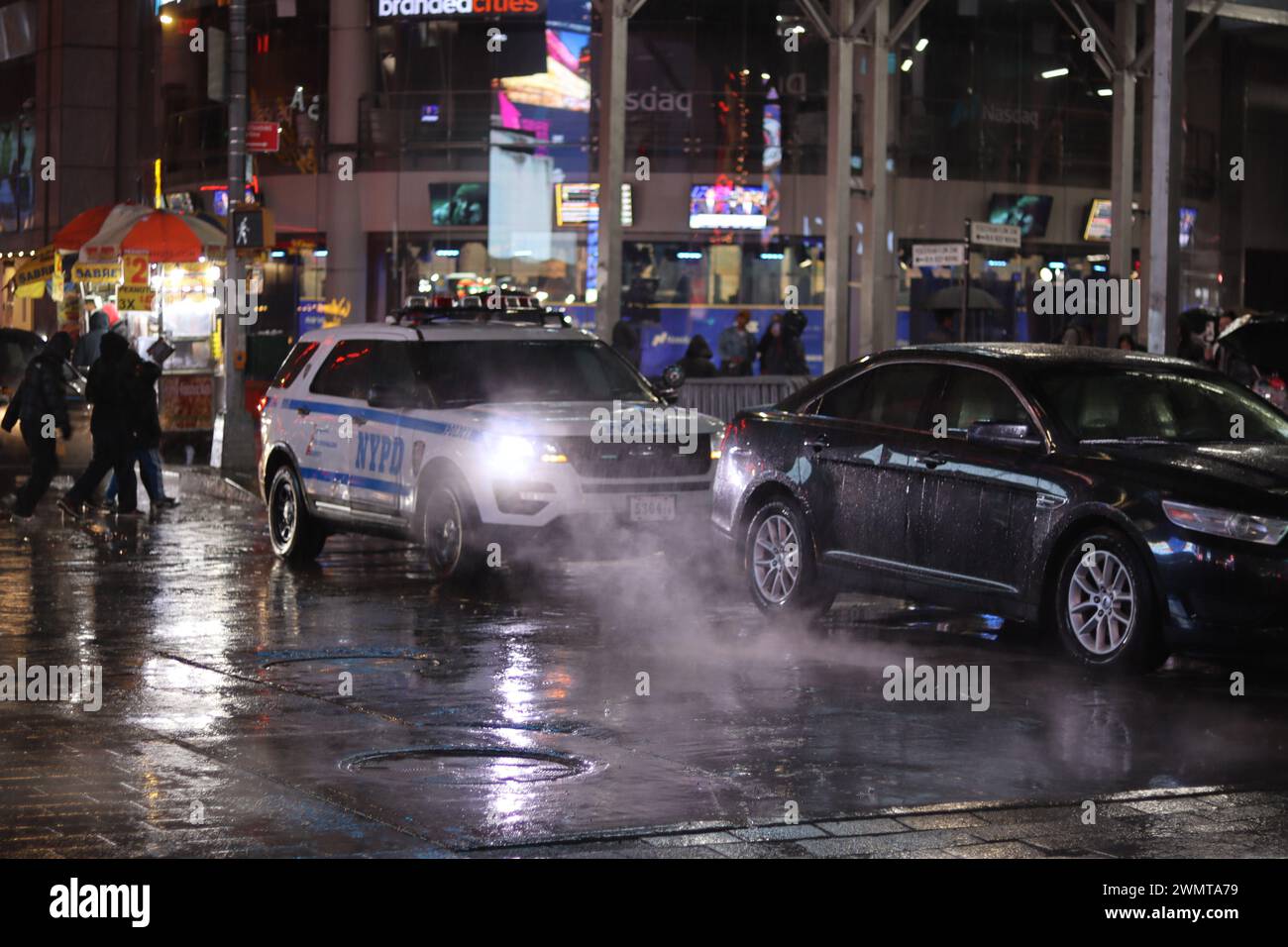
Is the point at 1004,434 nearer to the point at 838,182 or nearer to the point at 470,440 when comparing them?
the point at 470,440

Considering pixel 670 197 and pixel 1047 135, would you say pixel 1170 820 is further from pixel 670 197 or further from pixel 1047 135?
pixel 1047 135

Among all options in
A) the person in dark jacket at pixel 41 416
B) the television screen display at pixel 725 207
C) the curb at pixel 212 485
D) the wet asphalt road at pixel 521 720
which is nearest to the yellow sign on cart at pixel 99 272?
the curb at pixel 212 485

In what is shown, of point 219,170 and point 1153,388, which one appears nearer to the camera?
point 1153,388

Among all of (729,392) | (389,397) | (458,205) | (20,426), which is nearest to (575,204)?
(458,205)

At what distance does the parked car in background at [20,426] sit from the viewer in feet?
88.4

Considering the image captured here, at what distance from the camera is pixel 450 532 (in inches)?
603

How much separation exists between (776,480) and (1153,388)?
241 cm

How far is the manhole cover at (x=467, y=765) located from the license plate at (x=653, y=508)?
20.4 ft

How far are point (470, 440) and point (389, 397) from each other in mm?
973

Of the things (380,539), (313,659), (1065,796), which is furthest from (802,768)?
(380,539)

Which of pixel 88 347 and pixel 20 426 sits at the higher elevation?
pixel 88 347

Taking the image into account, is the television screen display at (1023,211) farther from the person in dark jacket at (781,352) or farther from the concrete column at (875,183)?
the concrete column at (875,183)

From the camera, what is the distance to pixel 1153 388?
476 inches

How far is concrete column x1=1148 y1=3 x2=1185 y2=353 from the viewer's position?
59.6 feet
